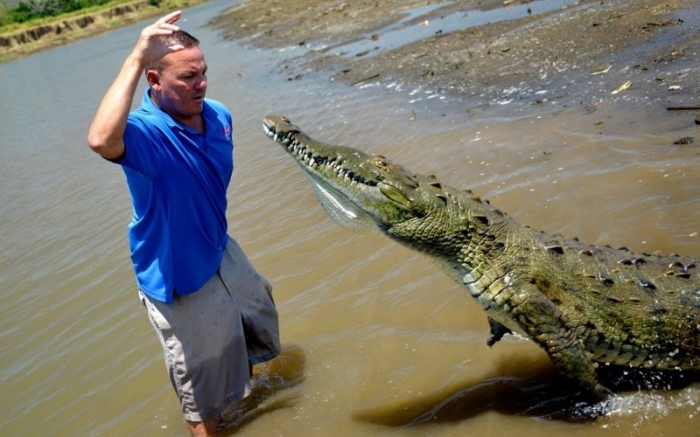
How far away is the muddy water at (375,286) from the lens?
11.5 feet

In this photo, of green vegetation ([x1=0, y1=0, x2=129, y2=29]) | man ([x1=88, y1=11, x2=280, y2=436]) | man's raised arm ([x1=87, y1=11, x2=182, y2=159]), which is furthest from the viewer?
green vegetation ([x1=0, y1=0, x2=129, y2=29])

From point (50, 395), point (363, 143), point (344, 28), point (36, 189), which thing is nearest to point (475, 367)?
point (50, 395)

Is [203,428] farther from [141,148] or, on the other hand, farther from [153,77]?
[153,77]

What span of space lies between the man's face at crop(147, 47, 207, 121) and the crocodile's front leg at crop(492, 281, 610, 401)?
198cm

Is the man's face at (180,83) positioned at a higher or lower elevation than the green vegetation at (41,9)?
lower

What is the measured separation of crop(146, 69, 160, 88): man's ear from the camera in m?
3.20

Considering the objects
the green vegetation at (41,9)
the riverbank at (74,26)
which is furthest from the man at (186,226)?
the green vegetation at (41,9)

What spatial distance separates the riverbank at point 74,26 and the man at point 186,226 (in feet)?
152

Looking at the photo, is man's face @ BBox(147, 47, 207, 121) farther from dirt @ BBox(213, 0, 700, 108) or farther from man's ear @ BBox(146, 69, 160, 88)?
dirt @ BBox(213, 0, 700, 108)

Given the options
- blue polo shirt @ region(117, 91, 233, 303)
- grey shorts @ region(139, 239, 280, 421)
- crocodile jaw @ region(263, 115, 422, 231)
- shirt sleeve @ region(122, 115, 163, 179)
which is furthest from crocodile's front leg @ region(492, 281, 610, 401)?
shirt sleeve @ region(122, 115, 163, 179)

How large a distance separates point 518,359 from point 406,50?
32.1 feet

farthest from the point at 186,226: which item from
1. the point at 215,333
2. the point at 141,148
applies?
the point at 215,333

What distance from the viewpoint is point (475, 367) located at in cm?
364

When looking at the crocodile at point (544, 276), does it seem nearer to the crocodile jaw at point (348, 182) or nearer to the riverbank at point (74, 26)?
the crocodile jaw at point (348, 182)
